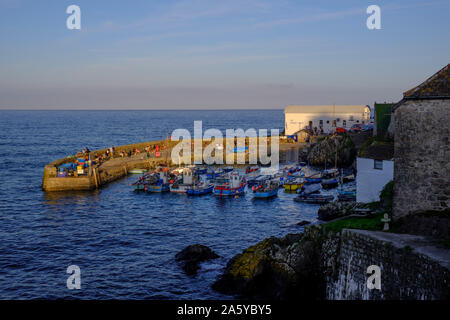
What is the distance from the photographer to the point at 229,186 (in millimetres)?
58250

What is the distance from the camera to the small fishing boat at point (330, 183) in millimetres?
60688

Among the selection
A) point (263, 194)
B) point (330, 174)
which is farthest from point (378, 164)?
→ point (330, 174)

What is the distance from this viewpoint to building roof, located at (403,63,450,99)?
20.4 m

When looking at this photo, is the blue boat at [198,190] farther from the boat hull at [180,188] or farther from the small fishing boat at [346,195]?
the small fishing boat at [346,195]

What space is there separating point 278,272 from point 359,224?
18.9 ft

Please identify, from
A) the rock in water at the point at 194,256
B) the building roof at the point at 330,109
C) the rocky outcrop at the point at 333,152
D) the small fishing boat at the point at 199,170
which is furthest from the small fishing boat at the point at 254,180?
the building roof at the point at 330,109

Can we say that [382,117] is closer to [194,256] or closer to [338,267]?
[194,256]

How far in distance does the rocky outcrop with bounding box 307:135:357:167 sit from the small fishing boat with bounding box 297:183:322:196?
46.8 feet

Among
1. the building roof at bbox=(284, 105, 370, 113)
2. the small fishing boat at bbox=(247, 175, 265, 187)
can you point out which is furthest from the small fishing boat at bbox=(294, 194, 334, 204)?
the building roof at bbox=(284, 105, 370, 113)

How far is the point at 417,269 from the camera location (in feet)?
53.1

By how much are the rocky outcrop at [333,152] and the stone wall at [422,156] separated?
52200 mm

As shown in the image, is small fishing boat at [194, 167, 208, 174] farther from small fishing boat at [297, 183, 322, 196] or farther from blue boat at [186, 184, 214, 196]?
small fishing boat at [297, 183, 322, 196]
